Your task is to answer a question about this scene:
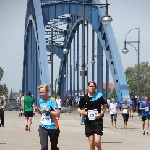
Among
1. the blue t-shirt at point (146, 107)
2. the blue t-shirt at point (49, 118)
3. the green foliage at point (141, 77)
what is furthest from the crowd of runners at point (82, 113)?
the green foliage at point (141, 77)

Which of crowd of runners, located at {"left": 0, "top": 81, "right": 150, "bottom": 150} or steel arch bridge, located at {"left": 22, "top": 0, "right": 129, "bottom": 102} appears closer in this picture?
crowd of runners, located at {"left": 0, "top": 81, "right": 150, "bottom": 150}

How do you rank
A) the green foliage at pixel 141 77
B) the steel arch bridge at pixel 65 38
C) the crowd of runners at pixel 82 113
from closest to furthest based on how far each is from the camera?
the crowd of runners at pixel 82 113 → the steel arch bridge at pixel 65 38 → the green foliage at pixel 141 77

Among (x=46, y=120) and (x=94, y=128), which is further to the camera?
(x=94, y=128)

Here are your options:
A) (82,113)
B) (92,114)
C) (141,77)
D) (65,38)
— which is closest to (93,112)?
(92,114)

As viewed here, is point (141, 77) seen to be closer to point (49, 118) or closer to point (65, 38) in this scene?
point (65, 38)

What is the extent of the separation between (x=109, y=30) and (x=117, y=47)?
204cm

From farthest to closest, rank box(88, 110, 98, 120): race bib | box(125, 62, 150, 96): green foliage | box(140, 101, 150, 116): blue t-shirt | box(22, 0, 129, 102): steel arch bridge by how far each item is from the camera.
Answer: box(125, 62, 150, 96): green foliage < box(22, 0, 129, 102): steel arch bridge < box(140, 101, 150, 116): blue t-shirt < box(88, 110, 98, 120): race bib

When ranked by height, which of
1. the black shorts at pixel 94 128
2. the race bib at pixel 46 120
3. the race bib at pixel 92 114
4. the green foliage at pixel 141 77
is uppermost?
the green foliage at pixel 141 77

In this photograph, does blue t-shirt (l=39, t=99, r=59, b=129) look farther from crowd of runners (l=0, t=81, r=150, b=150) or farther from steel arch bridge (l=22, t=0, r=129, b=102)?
steel arch bridge (l=22, t=0, r=129, b=102)

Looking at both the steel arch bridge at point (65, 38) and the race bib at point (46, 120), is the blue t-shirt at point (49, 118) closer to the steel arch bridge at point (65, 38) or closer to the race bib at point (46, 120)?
the race bib at point (46, 120)

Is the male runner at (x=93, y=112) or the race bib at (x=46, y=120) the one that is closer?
the race bib at (x=46, y=120)

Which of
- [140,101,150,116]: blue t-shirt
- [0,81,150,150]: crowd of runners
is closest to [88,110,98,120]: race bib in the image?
[0,81,150,150]: crowd of runners

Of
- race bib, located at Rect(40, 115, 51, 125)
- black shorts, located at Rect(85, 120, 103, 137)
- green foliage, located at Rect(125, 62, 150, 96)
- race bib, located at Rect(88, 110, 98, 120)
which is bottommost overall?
black shorts, located at Rect(85, 120, 103, 137)

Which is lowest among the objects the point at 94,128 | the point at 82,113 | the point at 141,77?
the point at 94,128
